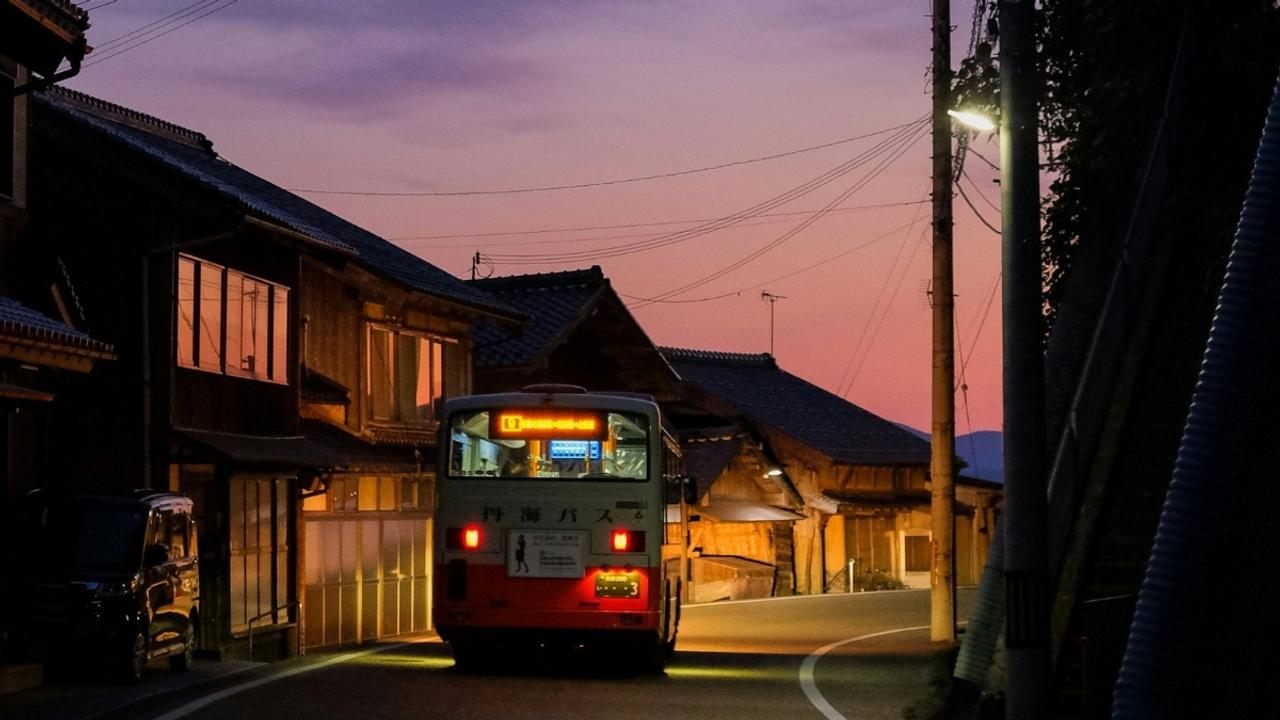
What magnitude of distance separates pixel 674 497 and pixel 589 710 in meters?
6.15

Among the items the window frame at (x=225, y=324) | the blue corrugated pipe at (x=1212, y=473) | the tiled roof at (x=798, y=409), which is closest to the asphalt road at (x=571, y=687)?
the window frame at (x=225, y=324)

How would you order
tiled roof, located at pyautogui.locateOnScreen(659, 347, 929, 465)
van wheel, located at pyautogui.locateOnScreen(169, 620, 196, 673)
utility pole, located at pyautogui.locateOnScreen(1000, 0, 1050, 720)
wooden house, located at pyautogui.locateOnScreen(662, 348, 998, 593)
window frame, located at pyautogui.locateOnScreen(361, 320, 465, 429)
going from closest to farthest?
utility pole, located at pyautogui.locateOnScreen(1000, 0, 1050, 720)
van wheel, located at pyautogui.locateOnScreen(169, 620, 196, 673)
window frame, located at pyautogui.locateOnScreen(361, 320, 465, 429)
wooden house, located at pyautogui.locateOnScreen(662, 348, 998, 593)
tiled roof, located at pyautogui.locateOnScreen(659, 347, 929, 465)

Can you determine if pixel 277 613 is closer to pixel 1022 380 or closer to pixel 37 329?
pixel 37 329

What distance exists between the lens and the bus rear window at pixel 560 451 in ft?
58.8

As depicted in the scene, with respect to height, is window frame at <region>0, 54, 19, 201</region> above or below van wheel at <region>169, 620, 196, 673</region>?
above

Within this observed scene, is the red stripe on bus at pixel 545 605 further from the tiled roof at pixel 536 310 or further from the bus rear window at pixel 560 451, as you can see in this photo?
the tiled roof at pixel 536 310

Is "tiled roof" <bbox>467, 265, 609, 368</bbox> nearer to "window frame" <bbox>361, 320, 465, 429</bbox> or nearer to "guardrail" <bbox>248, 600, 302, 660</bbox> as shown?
"window frame" <bbox>361, 320, 465, 429</bbox>

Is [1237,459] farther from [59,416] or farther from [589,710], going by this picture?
[59,416]

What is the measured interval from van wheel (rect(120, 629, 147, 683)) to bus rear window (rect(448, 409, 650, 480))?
150 inches

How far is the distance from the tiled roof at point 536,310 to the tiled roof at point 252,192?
2.67m

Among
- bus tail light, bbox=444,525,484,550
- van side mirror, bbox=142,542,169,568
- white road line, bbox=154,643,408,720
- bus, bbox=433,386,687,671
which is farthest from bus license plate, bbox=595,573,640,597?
van side mirror, bbox=142,542,169,568

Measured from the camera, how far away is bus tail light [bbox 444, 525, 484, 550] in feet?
58.5

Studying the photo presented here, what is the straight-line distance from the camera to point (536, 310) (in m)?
41.3

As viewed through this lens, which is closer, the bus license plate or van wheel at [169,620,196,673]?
the bus license plate
